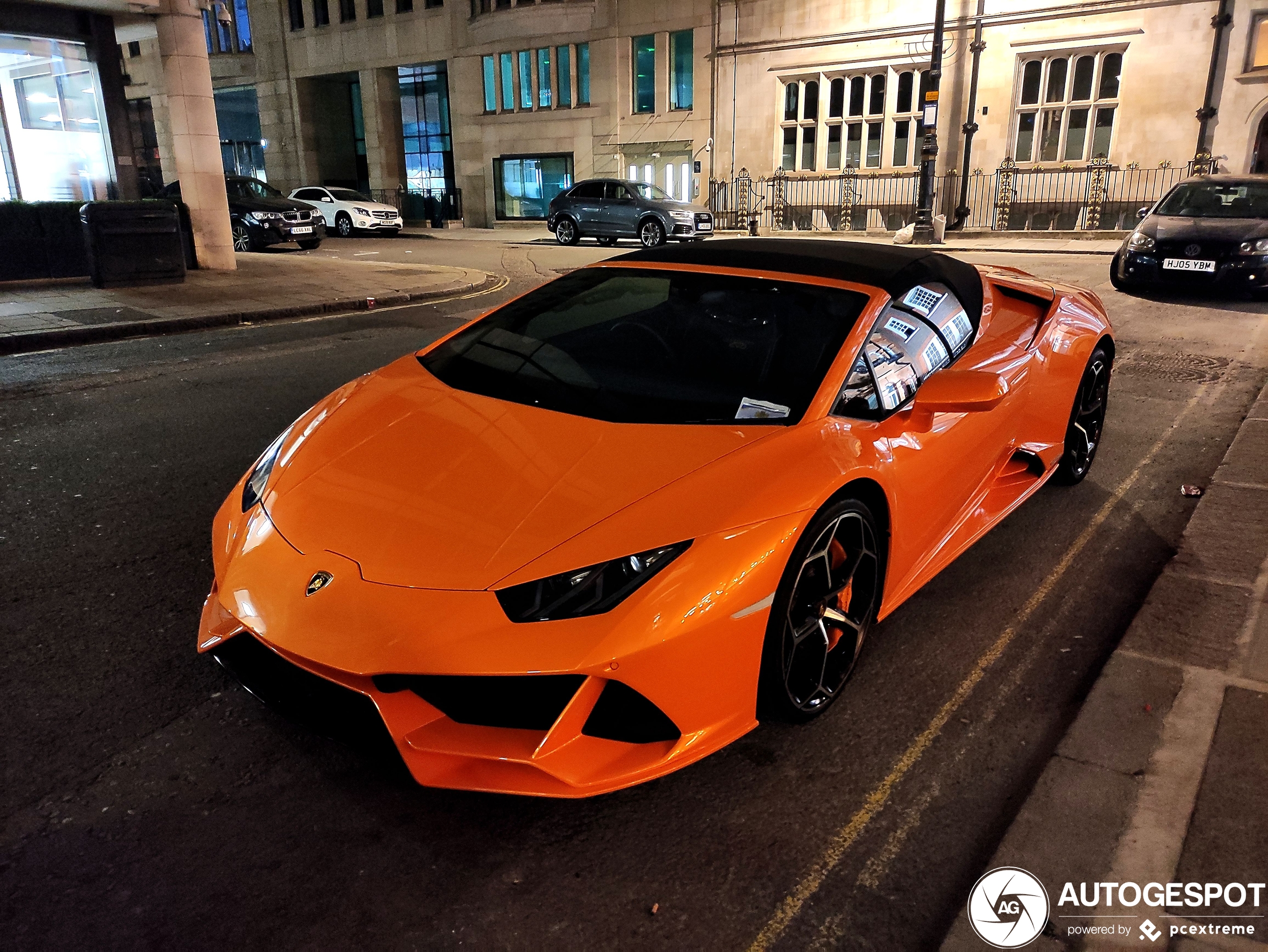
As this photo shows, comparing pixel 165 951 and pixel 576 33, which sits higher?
pixel 576 33

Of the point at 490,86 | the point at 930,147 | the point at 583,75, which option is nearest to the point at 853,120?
the point at 930,147

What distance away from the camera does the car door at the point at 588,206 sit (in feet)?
74.5

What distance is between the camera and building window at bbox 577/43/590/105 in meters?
30.1

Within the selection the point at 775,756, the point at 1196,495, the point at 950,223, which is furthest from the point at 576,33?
the point at 775,756

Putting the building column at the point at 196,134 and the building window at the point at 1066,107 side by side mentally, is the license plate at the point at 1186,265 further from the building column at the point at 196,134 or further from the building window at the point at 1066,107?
the building column at the point at 196,134

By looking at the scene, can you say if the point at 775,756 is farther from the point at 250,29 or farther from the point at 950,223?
the point at 250,29

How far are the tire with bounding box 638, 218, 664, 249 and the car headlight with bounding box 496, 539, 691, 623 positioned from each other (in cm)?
1995

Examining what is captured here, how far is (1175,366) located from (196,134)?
48.0 ft

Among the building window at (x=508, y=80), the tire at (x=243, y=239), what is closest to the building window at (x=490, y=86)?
the building window at (x=508, y=80)

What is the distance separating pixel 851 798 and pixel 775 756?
0.25 m

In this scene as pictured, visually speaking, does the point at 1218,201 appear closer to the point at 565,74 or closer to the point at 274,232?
the point at 274,232

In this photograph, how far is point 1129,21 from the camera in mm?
22219

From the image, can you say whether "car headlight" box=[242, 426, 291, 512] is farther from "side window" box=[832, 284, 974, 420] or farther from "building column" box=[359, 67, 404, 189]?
"building column" box=[359, 67, 404, 189]

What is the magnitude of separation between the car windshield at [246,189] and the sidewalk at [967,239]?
233 inches
